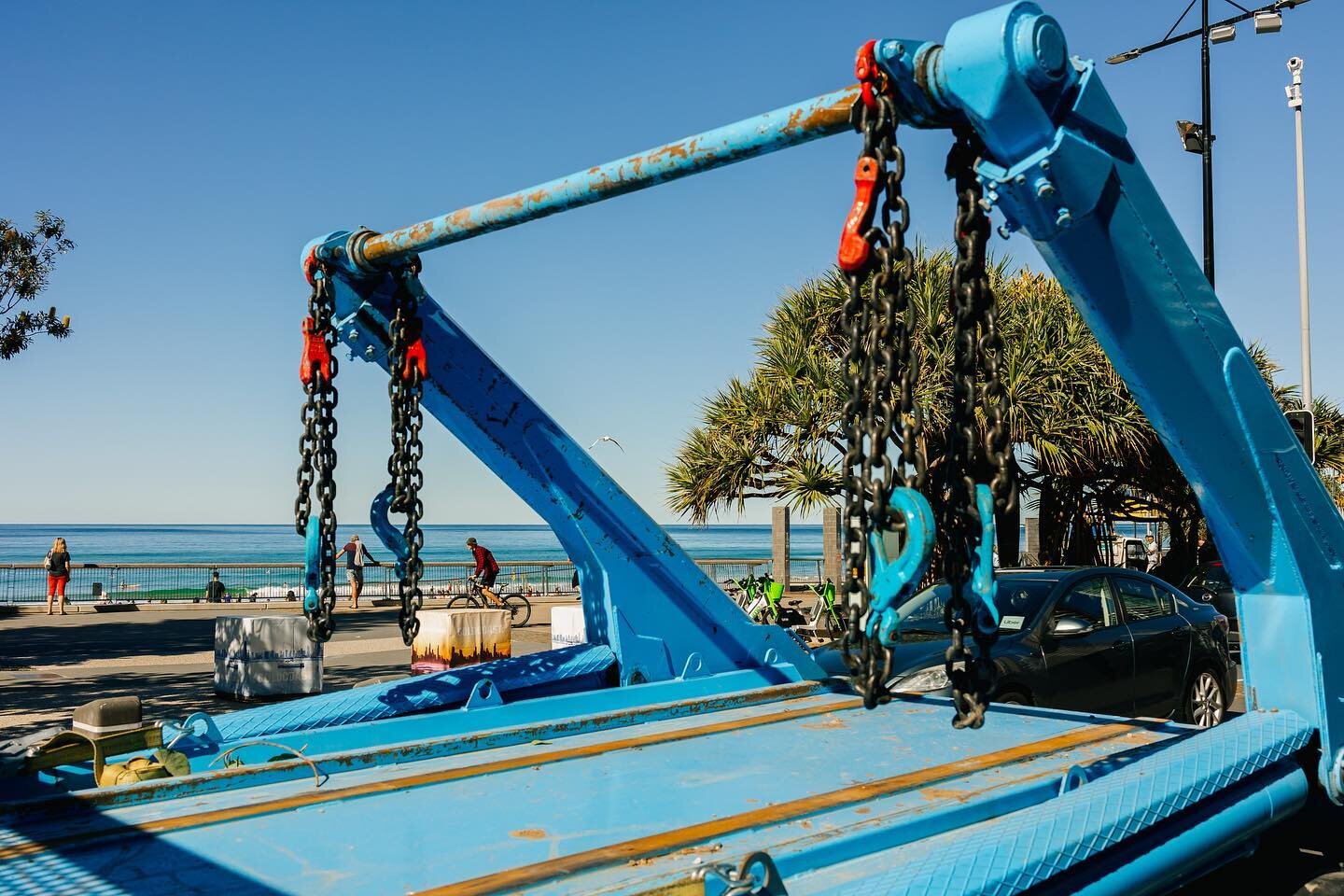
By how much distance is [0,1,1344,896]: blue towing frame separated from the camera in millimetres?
3217

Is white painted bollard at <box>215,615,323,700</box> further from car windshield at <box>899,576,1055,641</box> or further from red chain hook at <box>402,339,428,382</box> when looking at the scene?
red chain hook at <box>402,339,428,382</box>

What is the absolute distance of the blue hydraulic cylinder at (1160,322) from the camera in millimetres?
3182

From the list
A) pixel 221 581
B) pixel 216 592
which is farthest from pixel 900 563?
pixel 221 581

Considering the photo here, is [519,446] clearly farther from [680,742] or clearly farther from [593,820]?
[593,820]

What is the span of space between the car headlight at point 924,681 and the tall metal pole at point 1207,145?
10595 mm

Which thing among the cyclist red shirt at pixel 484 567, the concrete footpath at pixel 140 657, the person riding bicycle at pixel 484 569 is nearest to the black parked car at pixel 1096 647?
the concrete footpath at pixel 140 657

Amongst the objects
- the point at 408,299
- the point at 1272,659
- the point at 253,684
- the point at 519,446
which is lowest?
the point at 253,684

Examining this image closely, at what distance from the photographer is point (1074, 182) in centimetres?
344

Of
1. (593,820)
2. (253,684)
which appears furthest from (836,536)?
(593,820)

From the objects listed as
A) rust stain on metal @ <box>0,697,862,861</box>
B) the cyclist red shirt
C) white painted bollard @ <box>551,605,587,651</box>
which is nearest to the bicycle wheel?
the cyclist red shirt

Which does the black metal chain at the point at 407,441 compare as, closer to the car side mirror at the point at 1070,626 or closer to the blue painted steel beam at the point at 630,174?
the blue painted steel beam at the point at 630,174

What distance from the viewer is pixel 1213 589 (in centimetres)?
1781

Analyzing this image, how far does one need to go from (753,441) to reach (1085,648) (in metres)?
9.97

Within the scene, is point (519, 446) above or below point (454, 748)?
above
